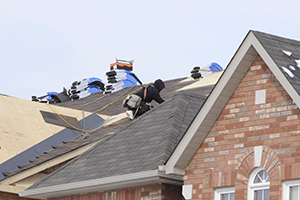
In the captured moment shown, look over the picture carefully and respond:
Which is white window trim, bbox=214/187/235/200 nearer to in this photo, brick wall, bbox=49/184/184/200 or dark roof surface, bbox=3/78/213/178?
brick wall, bbox=49/184/184/200

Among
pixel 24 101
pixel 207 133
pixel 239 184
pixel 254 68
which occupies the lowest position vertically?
pixel 239 184

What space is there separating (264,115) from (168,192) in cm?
307

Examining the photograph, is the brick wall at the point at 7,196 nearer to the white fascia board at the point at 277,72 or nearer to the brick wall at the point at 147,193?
the brick wall at the point at 147,193

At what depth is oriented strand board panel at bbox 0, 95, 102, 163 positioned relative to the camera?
22.6 metres

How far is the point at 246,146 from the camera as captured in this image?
14.0 meters

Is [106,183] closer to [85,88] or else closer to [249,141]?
[249,141]

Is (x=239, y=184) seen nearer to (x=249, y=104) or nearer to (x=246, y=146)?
(x=246, y=146)

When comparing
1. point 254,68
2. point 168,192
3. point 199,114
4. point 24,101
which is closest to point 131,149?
point 168,192

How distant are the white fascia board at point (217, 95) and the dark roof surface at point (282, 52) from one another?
13.2 inches

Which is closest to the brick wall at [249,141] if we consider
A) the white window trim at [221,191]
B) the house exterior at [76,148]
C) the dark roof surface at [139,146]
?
the white window trim at [221,191]

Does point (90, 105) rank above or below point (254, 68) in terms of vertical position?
above

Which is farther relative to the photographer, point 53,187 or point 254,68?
point 53,187

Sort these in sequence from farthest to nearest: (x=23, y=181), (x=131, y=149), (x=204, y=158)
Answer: (x=23, y=181), (x=131, y=149), (x=204, y=158)

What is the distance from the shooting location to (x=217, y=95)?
14336 mm
